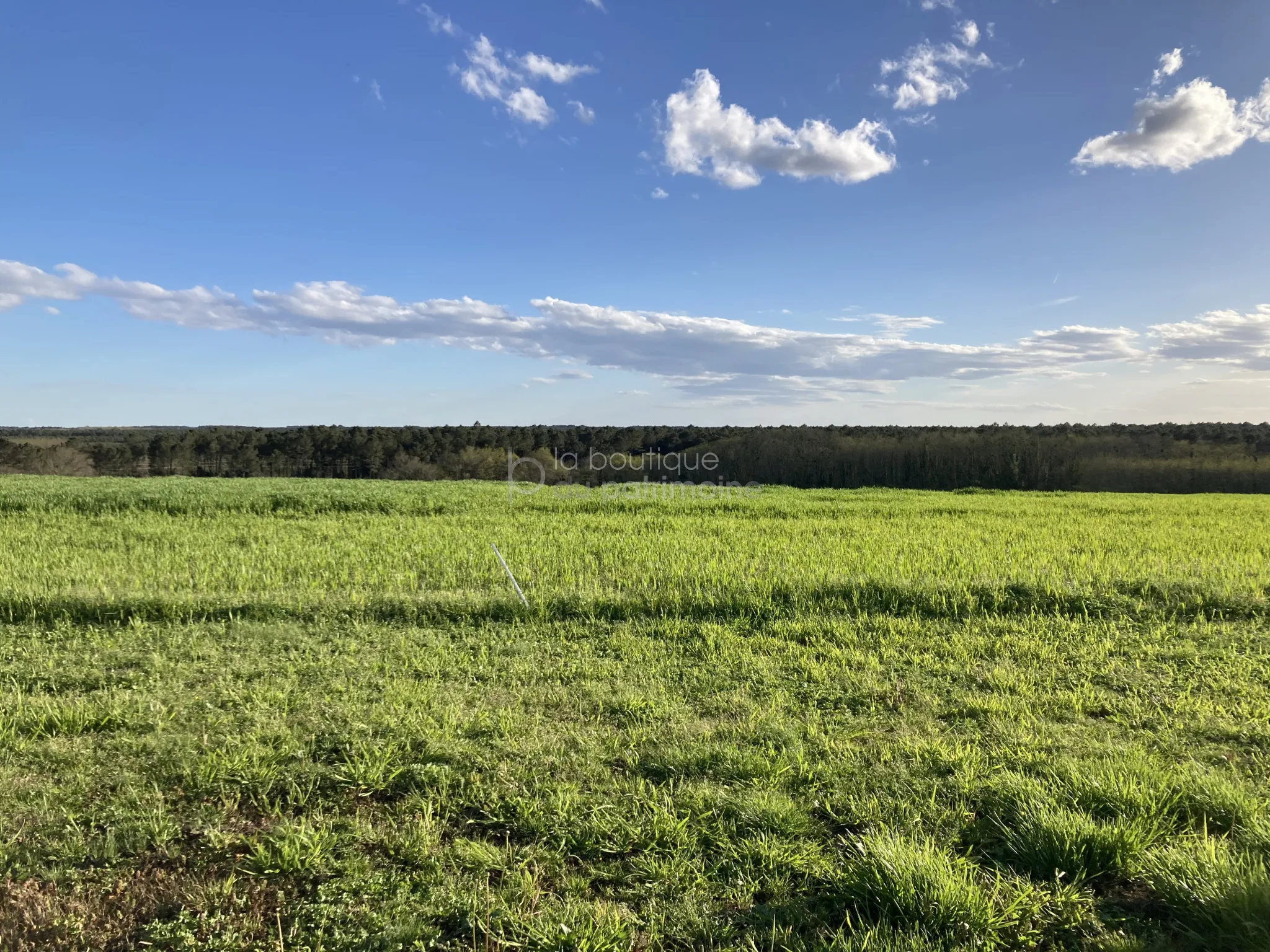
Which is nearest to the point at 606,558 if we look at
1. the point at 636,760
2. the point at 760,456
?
the point at 636,760

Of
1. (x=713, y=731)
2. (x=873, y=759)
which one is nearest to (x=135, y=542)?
(x=713, y=731)

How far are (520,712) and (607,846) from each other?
1.84m

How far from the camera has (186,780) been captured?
3746 mm

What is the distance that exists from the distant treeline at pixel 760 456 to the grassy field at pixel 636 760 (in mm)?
34086

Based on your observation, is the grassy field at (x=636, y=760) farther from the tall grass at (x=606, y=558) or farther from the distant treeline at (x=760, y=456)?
the distant treeline at (x=760, y=456)

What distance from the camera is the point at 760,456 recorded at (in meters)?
62.5

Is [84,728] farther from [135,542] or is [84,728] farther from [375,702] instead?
[135,542]

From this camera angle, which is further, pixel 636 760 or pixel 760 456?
pixel 760 456

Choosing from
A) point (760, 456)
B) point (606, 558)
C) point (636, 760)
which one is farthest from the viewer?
point (760, 456)

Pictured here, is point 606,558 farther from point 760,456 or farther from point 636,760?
point 760,456

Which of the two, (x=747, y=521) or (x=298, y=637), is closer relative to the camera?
(x=298, y=637)

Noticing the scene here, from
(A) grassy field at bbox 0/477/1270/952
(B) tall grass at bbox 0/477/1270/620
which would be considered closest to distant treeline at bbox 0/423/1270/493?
(B) tall grass at bbox 0/477/1270/620

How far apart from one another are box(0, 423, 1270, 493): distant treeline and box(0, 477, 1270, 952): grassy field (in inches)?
1342

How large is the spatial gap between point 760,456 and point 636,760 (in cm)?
5981
